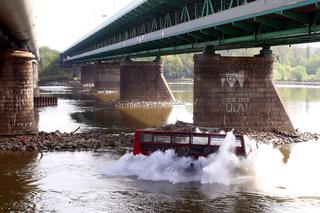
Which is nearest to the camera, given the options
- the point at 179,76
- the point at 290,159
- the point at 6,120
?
the point at 290,159

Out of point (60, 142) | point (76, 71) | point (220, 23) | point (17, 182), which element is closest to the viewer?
point (17, 182)

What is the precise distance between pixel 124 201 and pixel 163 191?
88.9 inches

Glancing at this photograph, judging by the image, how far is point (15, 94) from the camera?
1337 inches

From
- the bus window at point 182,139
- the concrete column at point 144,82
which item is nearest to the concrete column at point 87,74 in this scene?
the concrete column at point 144,82

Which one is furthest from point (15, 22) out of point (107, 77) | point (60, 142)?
point (107, 77)

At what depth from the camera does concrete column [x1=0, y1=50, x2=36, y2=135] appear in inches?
1320

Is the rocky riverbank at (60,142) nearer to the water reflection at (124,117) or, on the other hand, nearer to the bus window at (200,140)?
the water reflection at (124,117)

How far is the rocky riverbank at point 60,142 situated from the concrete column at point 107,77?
66.4 m

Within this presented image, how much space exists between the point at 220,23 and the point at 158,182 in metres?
11.6

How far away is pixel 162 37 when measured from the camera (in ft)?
138

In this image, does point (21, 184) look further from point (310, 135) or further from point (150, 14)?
point (150, 14)

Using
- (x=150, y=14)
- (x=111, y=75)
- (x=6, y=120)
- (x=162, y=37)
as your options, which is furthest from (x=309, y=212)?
(x=111, y=75)

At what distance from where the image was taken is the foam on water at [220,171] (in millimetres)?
22872

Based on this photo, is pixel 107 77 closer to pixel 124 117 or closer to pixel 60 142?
pixel 124 117
